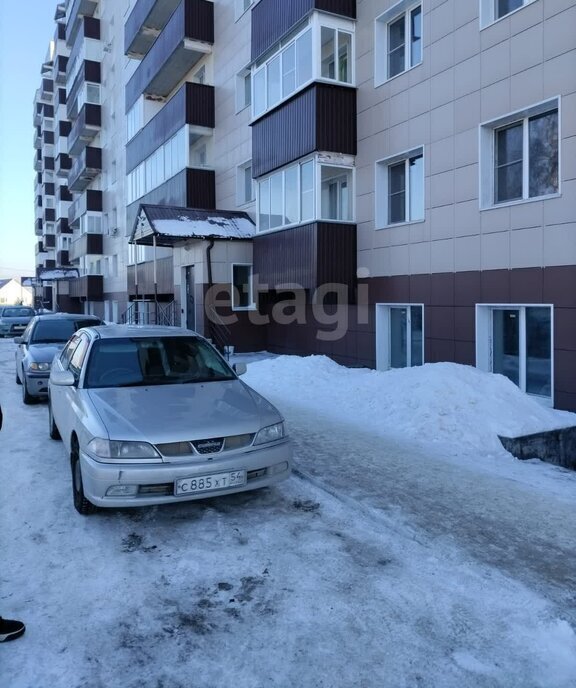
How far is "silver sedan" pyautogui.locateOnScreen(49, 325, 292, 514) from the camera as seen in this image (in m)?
4.35

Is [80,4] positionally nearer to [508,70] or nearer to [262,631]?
[508,70]

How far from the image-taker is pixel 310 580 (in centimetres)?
371

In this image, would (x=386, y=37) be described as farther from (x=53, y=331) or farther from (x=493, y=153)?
(x=53, y=331)

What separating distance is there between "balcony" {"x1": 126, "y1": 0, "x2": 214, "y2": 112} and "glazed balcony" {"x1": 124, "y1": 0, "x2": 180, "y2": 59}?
69.6 inches

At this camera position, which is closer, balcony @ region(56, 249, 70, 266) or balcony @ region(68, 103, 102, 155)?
balcony @ region(68, 103, 102, 155)

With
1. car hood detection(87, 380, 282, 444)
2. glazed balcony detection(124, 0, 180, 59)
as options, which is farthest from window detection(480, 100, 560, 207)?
glazed balcony detection(124, 0, 180, 59)

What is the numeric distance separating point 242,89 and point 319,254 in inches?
346

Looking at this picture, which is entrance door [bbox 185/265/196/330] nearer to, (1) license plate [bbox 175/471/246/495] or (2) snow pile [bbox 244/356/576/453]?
(2) snow pile [bbox 244/356/576/453]

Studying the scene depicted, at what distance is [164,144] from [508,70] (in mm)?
14965

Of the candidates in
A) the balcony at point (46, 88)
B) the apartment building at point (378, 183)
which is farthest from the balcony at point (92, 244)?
the balcony at point (46, 88)

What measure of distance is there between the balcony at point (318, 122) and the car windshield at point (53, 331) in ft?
20.7

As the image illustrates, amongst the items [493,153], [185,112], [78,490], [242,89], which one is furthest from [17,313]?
[78,490]

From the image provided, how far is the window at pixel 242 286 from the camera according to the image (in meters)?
17.8

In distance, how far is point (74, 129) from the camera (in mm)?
39875
